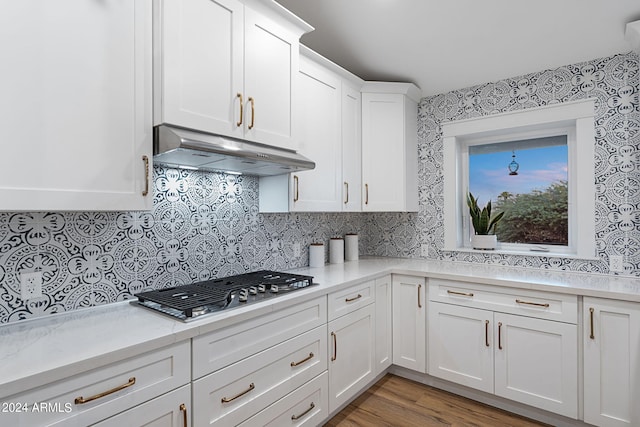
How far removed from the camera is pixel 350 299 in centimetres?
220

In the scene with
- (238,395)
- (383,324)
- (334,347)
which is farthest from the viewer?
(383,324)

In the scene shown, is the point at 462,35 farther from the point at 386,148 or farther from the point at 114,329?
Result: the point at 114,329

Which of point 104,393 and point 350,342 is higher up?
point 104,393

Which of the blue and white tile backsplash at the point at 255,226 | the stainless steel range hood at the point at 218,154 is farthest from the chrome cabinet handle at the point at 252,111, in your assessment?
the blue and white tile backsplash at the point at 255,226

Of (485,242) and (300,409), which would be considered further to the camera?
(485,242)

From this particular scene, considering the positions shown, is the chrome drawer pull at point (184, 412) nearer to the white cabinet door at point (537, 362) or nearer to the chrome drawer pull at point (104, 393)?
the chrome drawer pull at point (104, 393)

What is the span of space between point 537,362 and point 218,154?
224 centimetres

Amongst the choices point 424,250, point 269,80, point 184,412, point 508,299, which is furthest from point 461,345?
point 269,80

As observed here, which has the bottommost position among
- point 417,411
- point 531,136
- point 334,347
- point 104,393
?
point 417,411

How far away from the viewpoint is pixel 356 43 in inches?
105

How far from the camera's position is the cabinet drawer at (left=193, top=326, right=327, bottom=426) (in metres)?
1.35

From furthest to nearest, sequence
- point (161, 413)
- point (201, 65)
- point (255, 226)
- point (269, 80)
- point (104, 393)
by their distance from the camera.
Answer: point (255, 226) < point (269, 80) < point (201, 65) < point (161, 413) < point (104, 393)

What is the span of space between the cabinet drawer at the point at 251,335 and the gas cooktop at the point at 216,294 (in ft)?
0.32

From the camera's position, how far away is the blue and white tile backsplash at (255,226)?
4.66 ft
